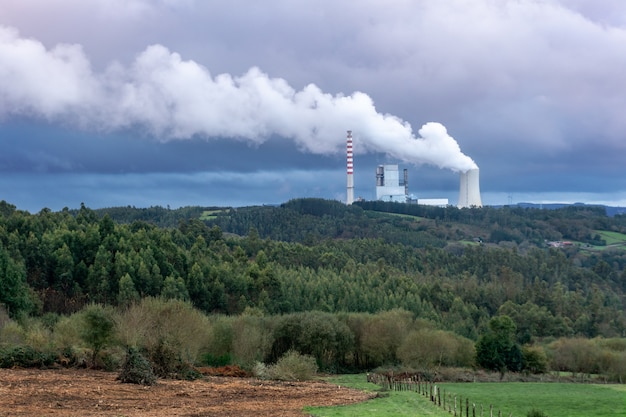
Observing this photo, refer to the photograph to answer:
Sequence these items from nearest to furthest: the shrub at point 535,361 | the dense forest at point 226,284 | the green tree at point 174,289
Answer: the shrub at point 535,361 → the green tree at point 174,289 → the dense forest at point 226,284

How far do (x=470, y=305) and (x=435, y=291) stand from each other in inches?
255

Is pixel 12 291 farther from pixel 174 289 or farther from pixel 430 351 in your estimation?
pixel 430 351

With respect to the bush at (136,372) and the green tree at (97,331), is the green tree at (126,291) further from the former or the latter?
the bush at (136,372)

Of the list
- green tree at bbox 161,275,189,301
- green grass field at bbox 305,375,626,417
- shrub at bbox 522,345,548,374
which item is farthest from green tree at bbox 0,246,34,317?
shrub at bbox 522,345,548,374

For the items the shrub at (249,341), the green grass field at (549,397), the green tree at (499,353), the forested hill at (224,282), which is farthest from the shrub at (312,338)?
the forested hill at (224,282)

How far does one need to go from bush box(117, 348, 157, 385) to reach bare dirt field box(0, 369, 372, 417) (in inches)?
24.5

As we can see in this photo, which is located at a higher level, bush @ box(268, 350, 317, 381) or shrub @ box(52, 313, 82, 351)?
shrub @ box(52, 313, 82, 351)

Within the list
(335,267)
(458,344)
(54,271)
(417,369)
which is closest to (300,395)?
(417,369)

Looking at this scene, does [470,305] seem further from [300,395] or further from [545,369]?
[300,395]

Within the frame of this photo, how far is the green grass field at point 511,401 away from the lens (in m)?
44.5

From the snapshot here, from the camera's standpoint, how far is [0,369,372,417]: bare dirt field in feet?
121

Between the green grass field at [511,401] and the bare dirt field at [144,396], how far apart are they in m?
1.95

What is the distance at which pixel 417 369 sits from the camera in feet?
296

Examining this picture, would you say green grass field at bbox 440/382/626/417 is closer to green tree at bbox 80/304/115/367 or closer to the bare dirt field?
the bare dirt field
